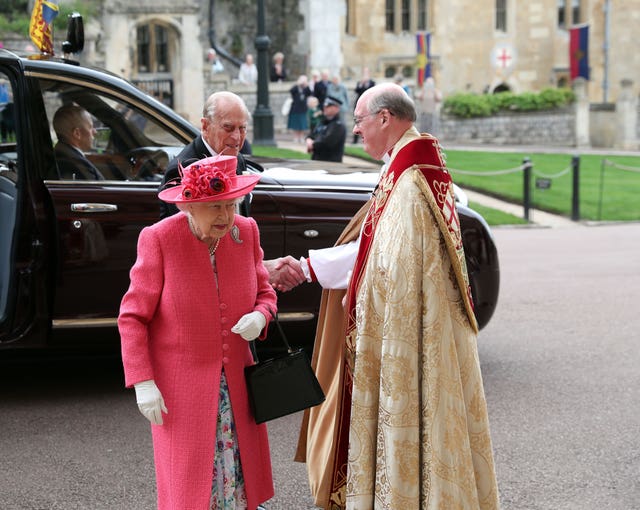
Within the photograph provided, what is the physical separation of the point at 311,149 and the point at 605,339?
7028 millimetres

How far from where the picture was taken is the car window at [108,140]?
6375 millimetres

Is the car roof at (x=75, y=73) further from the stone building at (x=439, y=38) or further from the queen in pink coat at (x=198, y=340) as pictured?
the stone building at (x=439, y=38)

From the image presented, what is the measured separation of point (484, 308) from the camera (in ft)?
22.5

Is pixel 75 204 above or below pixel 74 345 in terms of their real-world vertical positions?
above

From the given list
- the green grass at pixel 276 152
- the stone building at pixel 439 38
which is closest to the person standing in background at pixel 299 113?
the green grass at pixel 276 152

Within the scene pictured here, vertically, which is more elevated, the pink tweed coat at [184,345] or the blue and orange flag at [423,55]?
the blue and orange flag at [423,55]

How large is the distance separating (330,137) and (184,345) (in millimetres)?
10528

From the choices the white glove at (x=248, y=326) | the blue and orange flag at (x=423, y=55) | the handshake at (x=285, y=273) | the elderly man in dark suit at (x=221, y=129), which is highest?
the blue and orange flag at (x=423, y=55)

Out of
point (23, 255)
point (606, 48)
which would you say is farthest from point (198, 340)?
point (606, 48)

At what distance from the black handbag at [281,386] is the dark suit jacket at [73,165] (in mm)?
2624

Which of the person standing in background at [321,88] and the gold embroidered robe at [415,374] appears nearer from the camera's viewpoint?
the gold embroidered robe at [415,374]

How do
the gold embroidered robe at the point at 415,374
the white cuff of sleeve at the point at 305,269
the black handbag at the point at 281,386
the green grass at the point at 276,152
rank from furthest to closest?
1. the green grass at the point at 276,152
2. the white cuff of sleeve at the point at 305,269
3. the black handbag at the point at 281,386
4. the gold embroidered robe at the point at 415,374

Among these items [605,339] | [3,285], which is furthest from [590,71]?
[3,285]

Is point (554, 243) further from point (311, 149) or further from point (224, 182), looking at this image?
point (224, 182)
